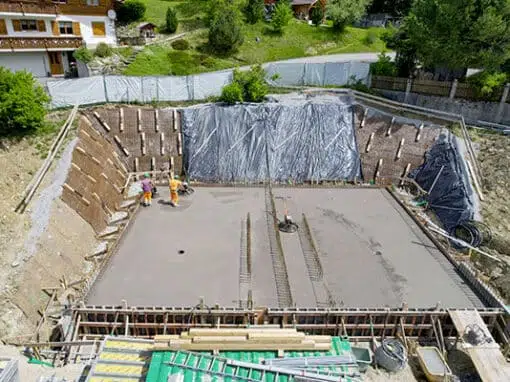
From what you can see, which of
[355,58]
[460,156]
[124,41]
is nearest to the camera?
[460,156]

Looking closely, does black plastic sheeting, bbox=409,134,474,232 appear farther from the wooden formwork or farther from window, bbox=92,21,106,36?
window, bbox=92,21,106,36

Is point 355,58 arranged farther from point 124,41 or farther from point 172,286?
point 172,286

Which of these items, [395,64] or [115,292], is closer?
[115,292]

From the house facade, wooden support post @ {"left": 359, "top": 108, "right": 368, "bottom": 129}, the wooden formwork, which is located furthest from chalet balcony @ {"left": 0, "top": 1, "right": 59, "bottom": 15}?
wooden support post @ {"left": 359, "top": 108, "right": 368, "bottom": 129}

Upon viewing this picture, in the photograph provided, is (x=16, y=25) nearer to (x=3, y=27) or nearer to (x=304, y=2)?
(x=3, y=27)

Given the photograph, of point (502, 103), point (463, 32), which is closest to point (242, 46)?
point (463, 32)

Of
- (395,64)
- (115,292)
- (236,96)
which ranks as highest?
(395,64)

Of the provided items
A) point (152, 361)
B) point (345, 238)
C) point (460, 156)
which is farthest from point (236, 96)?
point (152, 361)
